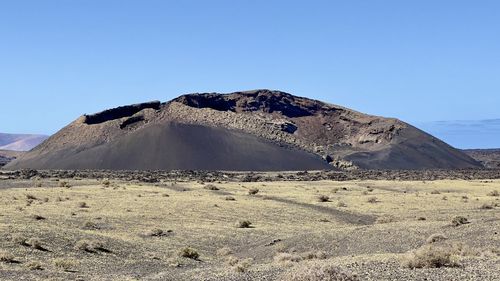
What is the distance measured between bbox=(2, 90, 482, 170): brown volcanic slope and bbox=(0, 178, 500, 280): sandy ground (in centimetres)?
7867

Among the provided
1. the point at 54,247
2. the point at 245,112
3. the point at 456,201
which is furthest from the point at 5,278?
the point at 245,112

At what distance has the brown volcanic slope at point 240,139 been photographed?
438ft

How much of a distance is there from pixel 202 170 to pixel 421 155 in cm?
6275

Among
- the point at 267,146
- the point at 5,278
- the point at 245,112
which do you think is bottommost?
the point at 5,278

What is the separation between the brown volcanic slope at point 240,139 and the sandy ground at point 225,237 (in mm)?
78665

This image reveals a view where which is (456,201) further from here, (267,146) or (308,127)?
(308,127)

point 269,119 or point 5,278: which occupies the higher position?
point 269,119

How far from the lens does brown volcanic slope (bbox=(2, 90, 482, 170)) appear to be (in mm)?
133375

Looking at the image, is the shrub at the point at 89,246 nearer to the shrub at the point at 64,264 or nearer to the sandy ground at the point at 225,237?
the sandy ground at the point at 225,237

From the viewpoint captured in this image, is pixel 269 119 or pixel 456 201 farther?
pixel 269 119

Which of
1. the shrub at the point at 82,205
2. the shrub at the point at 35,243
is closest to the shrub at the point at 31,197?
the shrub at the point at 82,205

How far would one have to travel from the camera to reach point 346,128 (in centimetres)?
18712

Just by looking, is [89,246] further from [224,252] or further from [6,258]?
[224,252]

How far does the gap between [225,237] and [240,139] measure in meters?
110
